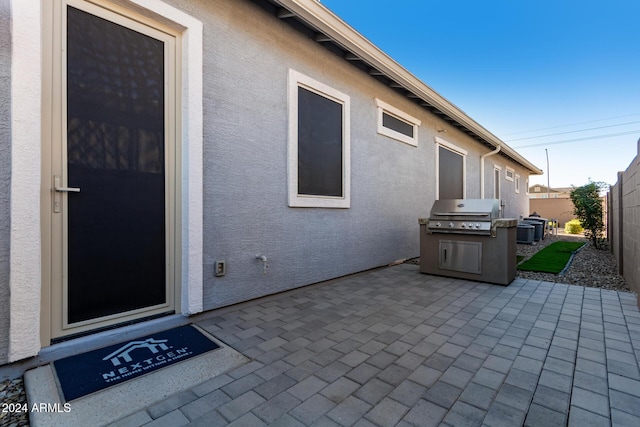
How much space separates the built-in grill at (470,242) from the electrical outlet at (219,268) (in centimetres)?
319

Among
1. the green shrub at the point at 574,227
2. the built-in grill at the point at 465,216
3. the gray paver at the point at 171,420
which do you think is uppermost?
the built-in grill at the point at 465,216

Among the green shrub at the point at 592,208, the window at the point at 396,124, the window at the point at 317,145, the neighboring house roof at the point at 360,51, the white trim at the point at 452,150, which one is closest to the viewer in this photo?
the neighboring house roof at the point at 360,51

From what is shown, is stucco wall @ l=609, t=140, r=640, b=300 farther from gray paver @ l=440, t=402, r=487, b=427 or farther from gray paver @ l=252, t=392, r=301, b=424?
gray paver @ l=252, t=392, r=301, b=424

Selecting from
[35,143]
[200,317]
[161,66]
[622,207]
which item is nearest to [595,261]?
[622,207]

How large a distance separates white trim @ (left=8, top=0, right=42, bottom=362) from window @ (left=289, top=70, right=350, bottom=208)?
2247 mm

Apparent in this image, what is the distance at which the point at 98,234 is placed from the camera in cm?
225

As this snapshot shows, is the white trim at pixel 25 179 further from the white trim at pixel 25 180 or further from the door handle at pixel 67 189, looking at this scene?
the door handle at pixel 67 189

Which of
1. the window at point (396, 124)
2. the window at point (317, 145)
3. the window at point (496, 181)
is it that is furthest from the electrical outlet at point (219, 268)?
the window at point (496, 181)

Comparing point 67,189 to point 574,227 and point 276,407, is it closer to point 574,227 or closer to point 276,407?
point 276,407

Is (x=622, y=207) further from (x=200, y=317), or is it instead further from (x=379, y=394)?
(x=200, y=317)

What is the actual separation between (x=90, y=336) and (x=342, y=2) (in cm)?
950

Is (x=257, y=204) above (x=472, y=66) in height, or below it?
below

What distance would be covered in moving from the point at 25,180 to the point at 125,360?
1.33m

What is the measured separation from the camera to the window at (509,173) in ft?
40.4
